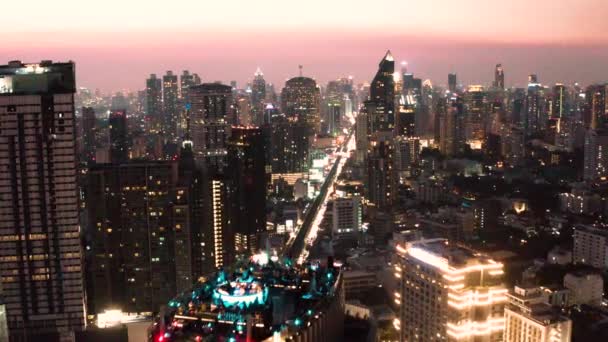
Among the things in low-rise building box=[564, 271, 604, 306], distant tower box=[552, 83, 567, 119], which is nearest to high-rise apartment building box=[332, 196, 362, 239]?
low-rise building box=[564, 271, 604, 306]

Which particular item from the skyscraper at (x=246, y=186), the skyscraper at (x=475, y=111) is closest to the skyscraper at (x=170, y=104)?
the skyscraper at (x=246, y=186)

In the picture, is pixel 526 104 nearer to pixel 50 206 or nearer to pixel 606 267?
pixel 606 267

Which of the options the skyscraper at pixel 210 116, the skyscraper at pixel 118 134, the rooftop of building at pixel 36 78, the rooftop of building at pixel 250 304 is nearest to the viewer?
the rooftop of building at pixel 250 304

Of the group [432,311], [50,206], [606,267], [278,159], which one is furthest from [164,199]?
[278,159]

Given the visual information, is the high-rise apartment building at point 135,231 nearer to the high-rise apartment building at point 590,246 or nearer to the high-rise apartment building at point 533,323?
the high-rise apartment building at point 533,323

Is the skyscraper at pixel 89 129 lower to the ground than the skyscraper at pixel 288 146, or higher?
higher

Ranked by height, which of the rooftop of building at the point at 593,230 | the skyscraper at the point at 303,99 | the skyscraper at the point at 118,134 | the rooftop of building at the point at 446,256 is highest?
the skyscraper at the point at 303,99

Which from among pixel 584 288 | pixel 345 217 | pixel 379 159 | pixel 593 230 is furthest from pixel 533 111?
pixel 584 288

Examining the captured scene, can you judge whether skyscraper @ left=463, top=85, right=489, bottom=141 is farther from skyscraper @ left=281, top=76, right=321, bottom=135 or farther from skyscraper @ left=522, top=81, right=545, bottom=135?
skyscraper @ left=281, top=76, right=321, bottom=135
